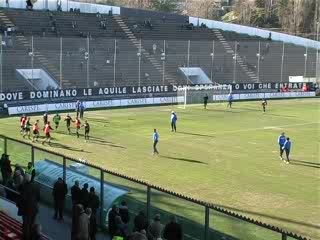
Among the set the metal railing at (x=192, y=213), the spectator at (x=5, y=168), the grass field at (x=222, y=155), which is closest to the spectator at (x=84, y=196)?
the metal railing at (x=192, y=213)

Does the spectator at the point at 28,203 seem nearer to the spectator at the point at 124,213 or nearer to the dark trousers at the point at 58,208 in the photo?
the spectator at the point at 124,213

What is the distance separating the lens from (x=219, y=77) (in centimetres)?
6575

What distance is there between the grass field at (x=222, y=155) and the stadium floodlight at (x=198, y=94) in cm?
664

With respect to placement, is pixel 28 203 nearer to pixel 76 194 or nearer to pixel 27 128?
pixel 76 194

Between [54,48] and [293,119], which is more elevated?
[54,48]

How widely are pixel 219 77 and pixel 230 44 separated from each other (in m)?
6.60

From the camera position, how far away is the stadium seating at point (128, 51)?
5550 cm

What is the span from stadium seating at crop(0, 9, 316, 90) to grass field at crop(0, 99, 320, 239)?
12.4 metres

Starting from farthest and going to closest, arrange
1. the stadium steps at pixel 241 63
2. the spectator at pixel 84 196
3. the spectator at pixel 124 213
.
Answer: the stadium steps at pixel 241 63, the spectator at pixel 84 196, the spectator at pixel 124 213

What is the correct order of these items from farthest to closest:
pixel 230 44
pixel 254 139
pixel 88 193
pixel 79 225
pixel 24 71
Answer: pixel 230 44, pixel 24 71, pixel 254 139, pixel 88 193, pixel 79 225

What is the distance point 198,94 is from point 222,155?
1054 inches

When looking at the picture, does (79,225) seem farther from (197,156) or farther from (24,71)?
(24,71)

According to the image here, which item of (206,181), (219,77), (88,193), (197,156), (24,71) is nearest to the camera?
(88,193)

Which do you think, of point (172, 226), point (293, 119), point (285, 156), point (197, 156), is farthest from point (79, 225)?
point (293, 119)
